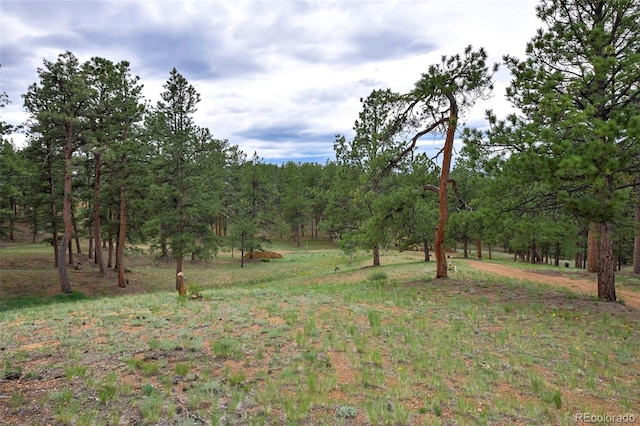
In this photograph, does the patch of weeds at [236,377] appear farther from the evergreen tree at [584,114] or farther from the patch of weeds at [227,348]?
the evergreen tree at [584,114]

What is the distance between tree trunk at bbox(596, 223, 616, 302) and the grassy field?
2.07ft

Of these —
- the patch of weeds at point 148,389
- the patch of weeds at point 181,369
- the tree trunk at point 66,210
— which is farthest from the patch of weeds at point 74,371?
the tree trunk at point 66,210

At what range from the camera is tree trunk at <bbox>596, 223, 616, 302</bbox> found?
1016 centimetres

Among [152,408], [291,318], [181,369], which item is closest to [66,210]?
[291,318]

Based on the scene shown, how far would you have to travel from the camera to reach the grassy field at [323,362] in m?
4.57

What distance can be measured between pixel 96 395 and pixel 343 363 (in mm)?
3644

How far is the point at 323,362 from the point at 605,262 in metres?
9.51

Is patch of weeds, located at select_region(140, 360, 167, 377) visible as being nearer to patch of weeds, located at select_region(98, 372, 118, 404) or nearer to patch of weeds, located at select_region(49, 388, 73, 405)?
patch of weeds, located at select_region(98, 372, 118, 404)

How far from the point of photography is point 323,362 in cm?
614

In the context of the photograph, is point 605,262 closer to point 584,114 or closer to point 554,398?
point 584,114

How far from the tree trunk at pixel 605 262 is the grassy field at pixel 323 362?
24.9 inches

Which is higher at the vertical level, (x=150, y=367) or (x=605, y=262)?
(x=605, y=262)

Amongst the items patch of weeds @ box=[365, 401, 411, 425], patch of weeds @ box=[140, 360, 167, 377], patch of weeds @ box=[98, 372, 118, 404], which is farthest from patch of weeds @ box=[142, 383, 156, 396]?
patch of weeds @ box=[365, 401, 411, 425]

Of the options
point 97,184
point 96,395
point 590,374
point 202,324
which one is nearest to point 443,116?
point 590,374
